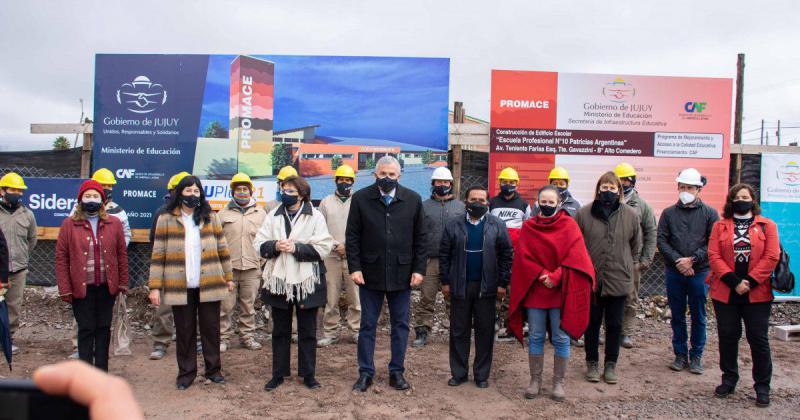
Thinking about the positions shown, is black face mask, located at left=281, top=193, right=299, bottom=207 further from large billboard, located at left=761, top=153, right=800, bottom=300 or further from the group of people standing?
large billboard, located at left=761, top=153, right=800, bottom=300

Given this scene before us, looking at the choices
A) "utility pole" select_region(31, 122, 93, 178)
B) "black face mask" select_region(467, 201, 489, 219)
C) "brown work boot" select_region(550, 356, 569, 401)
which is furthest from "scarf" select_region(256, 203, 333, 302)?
"utility pole" select_region(31, 122, 93, 178)

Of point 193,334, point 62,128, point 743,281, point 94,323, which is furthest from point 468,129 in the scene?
point 62,128

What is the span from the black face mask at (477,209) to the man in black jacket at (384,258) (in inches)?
21.4

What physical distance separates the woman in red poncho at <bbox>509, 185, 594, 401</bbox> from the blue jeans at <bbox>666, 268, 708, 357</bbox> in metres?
1.38

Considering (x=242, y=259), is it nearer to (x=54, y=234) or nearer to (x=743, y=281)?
(x=54, y=234)

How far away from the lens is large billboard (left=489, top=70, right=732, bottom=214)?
750cm

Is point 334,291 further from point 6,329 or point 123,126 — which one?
point 123,126

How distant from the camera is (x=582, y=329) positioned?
15.5ft

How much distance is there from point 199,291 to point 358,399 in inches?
67.5

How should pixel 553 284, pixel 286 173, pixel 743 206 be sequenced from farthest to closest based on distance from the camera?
pixel 286 173
pixel 743 206
pixel 553 284

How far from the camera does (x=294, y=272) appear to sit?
4.93 m

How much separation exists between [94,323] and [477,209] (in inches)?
142

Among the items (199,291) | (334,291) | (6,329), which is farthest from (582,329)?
(6,329)

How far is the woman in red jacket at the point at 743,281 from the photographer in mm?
4672
